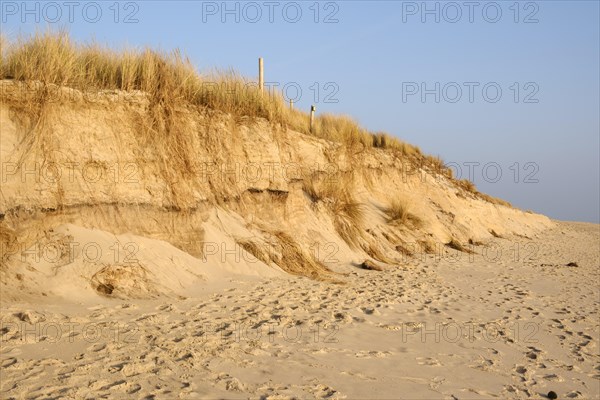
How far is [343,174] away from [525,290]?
4945mm

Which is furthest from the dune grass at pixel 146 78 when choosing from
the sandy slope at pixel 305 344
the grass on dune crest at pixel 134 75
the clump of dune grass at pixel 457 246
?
the clump of dune grass at pixel 457 246

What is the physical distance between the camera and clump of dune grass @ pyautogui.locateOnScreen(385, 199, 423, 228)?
12992 mm

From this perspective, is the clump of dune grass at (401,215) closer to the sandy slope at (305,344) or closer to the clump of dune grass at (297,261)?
the clump of dune grass at (297,261)

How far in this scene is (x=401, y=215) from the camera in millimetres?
13047

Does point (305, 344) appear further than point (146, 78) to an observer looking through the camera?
No

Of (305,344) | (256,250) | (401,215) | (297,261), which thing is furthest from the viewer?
(401,215)

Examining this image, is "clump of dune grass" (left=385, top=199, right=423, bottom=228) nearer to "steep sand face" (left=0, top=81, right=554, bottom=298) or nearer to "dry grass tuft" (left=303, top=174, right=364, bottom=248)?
"steep sand face" (left=0, top=81, right=554, bottom=298)

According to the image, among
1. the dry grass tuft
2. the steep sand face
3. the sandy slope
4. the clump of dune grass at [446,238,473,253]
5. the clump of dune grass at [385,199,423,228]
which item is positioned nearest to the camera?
the sandy slope

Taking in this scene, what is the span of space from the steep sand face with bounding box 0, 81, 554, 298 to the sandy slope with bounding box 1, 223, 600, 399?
819 mm

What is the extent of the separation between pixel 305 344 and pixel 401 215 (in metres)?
8.01

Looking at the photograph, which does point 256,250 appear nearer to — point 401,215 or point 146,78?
point 146,78

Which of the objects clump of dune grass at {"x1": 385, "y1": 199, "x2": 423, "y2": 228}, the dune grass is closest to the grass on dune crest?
the dune grass

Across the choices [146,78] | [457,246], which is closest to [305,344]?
[146,78]

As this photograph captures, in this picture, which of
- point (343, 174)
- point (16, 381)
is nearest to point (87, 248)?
point (16, 381)
